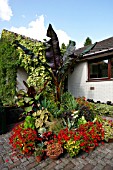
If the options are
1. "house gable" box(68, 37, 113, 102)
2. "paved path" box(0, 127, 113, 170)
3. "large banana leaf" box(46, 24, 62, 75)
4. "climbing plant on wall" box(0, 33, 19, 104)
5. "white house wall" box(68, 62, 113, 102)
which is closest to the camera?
"paved path" box(0, 127, 113, 170)

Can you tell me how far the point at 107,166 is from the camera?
122 inches

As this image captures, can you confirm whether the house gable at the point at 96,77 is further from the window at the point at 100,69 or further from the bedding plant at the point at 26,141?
the bedding plant at the point at 26,141

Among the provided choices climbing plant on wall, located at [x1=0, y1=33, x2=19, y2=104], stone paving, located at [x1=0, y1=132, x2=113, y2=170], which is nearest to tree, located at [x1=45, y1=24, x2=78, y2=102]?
stone paving, located at [x1=0, y1=132, x2=113, y2=170]

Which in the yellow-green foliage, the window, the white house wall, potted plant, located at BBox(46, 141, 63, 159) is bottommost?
potted plant, located at BBox(46, 141, 63, 159)

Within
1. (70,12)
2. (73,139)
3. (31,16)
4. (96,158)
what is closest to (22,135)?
(73,139)

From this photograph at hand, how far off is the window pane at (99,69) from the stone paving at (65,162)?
575 centimetres

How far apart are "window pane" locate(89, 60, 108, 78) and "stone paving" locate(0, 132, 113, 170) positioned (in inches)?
226

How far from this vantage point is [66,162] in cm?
330

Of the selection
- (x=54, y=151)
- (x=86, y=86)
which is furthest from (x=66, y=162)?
(x=86, y=86)

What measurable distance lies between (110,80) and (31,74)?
15.7ft

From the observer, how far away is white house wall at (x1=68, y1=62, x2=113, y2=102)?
8.32 m

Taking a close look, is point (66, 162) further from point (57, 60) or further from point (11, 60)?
point (11, 60)

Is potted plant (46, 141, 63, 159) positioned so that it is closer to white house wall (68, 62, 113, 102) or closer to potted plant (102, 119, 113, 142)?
potted plant (102, 119, 113, 142)

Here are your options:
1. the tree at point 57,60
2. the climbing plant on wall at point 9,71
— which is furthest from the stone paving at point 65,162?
the climbing plant on wall at point 9,71
